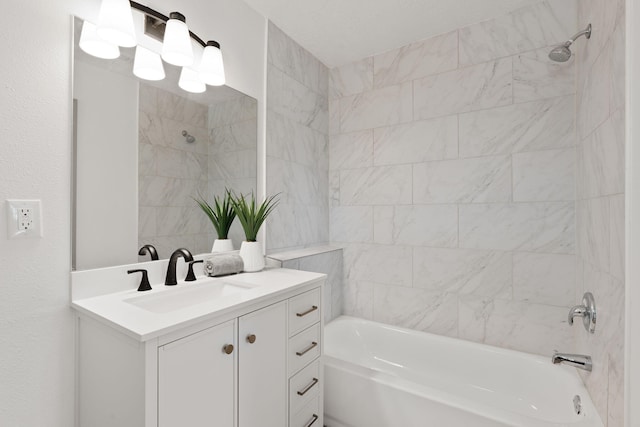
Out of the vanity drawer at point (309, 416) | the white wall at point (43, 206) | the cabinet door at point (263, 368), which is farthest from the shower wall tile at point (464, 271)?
the white wall at point (43, 206)

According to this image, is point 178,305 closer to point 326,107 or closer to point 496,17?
point 326,107

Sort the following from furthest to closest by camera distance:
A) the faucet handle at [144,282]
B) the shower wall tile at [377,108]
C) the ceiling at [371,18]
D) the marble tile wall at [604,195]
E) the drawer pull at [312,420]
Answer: the shower wall tile at [377,108]
the ceiling at [371,18]
the drawer pull at [312,420]
the faucet handle at [144,282]
the marble tile wall at [604,195]

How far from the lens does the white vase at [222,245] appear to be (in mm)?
1672

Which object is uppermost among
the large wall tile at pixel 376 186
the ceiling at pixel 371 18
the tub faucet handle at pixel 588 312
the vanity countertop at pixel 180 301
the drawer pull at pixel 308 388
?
the ceiling at pixel 371 18

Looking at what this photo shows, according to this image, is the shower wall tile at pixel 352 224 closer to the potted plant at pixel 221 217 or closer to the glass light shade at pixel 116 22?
the potted plant at pixel 221 217

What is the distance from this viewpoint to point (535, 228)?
1776 mm

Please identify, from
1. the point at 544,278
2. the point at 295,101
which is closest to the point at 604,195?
the point at 544,278

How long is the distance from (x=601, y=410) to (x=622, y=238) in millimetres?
778

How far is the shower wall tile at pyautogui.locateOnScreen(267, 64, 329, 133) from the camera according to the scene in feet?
6.66

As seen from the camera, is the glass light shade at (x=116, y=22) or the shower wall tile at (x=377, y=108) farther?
the shower wall tile at (x=377, y=108)

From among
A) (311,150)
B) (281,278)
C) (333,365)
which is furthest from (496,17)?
(333,365)

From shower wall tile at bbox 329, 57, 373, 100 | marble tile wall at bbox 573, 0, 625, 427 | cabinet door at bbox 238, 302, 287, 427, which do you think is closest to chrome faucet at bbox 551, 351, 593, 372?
marble tile wall at bbox 573, 0, 625, 427

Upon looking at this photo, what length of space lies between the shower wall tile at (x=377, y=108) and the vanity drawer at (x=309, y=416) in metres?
1.95

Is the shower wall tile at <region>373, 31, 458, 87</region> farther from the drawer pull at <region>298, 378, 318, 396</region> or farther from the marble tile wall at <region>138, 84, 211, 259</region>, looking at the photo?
the drawer pull at <region>298, 378, 318, 396</region>
